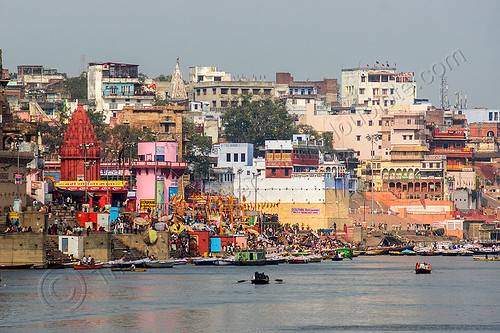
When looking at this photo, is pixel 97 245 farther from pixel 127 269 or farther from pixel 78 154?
pixel 78 154

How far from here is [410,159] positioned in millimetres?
186750

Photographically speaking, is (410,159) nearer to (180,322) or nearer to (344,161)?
(344,161)

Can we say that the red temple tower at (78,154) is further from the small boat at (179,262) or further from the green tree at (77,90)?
the green tree at (77,90)

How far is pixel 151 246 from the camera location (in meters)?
108

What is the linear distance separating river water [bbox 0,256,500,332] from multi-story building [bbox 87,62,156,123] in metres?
73.1

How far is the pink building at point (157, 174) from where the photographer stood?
13388 cm

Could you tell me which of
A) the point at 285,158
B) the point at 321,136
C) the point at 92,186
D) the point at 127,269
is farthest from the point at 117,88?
the point at 127,269

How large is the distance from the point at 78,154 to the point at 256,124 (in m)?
66.1

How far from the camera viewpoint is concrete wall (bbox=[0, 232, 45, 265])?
Answer: 9094 centimetres

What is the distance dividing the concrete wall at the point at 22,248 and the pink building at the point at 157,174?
1548 inches

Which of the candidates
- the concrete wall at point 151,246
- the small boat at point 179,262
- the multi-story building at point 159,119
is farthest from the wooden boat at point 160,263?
the multi-story building at point 159,119

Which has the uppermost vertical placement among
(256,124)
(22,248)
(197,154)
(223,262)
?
(256,124)

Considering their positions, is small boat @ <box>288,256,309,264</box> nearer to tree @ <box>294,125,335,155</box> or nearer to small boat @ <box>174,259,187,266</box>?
small boat @ <box>174,259,187,266</box>

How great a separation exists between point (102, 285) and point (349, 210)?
85525 mm
